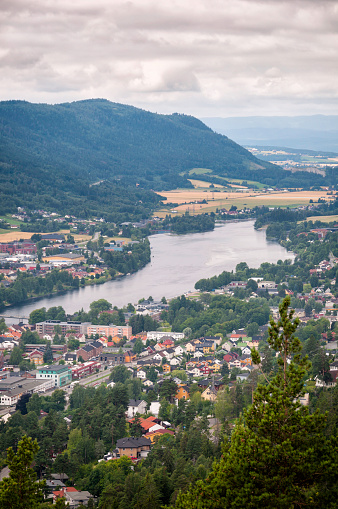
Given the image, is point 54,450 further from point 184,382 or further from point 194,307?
point 194,307

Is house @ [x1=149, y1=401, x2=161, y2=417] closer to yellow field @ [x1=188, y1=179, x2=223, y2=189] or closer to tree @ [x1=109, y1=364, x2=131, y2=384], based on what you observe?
tree @ [x1=109, y1=364, x2=131, y2=384]

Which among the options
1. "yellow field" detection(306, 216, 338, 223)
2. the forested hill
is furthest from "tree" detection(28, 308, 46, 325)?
the forested hill

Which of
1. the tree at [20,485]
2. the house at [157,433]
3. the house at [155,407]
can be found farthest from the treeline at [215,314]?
the tree at [20,485]

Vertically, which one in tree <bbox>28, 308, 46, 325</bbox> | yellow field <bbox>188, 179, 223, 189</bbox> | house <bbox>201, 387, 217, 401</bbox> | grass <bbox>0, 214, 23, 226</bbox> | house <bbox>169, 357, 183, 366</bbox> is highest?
yellow field <bbox>188, 179, 223, 189</bbox>

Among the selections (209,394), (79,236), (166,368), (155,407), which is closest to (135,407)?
(155,407)

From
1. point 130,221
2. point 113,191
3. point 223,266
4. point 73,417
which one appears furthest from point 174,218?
point 73,417

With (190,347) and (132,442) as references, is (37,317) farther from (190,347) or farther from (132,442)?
(132,442)
